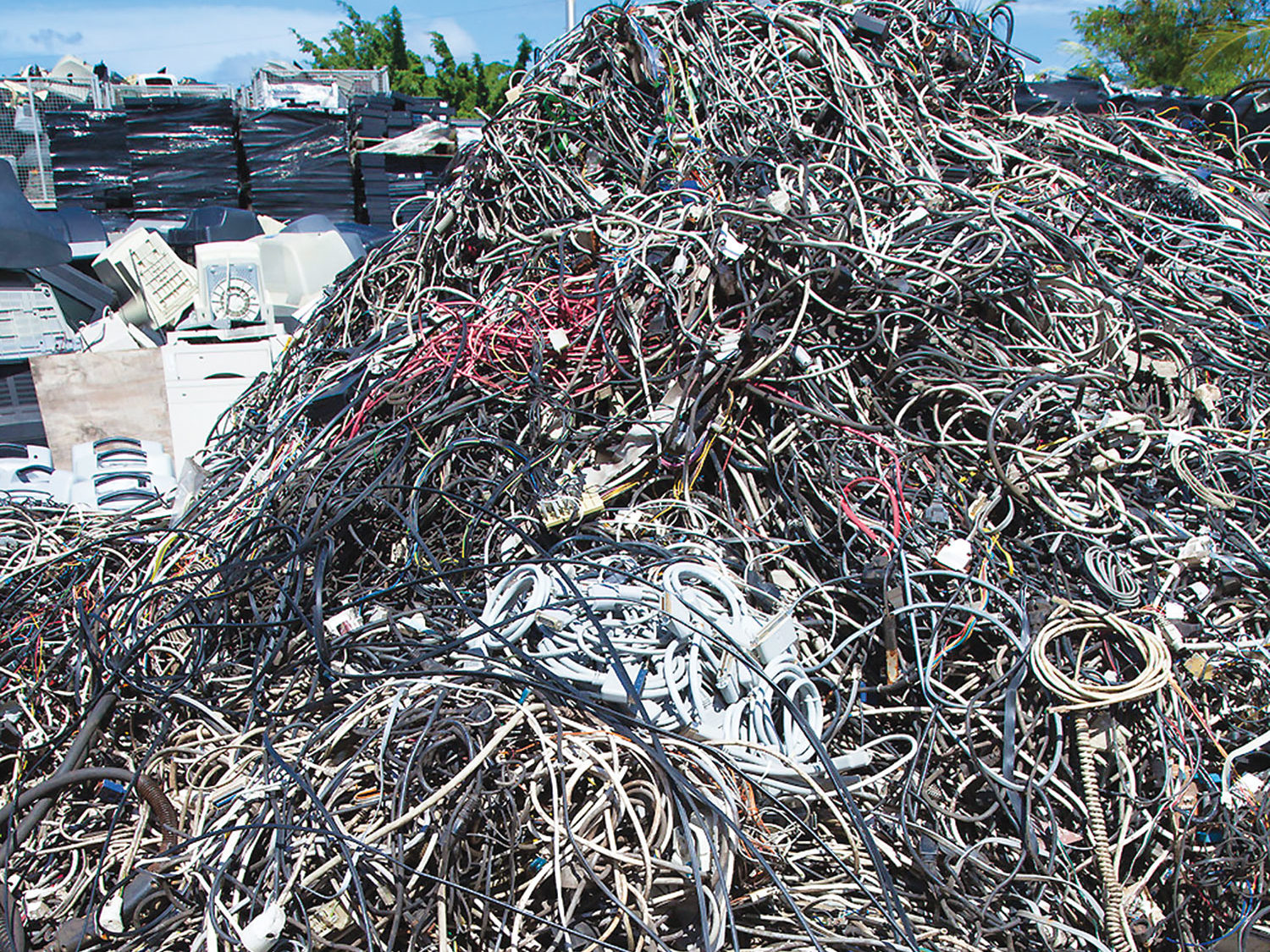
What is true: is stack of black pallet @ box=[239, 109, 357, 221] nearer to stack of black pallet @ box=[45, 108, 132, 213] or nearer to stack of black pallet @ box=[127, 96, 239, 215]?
stack of black pallet @ box=[127, 96, 239, 215]

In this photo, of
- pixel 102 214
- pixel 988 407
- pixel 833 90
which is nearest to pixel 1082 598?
pixel 988 407

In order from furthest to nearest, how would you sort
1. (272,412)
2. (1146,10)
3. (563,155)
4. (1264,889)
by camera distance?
(1146,10) < (563,155) < (272,412) < (1264,889)

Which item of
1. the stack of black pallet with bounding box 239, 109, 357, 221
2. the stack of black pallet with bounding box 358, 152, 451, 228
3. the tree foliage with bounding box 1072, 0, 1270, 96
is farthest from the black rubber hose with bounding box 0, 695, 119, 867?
the tree foliage with bounding box 1072, 0, 1270, 96

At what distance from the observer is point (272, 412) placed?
3.21 m

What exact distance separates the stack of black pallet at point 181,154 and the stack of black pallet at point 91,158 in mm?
102

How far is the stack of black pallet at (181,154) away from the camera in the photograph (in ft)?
27.5

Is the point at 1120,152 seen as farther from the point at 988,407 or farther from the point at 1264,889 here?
the point at 1264,889

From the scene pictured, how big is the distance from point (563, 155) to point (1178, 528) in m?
2.75

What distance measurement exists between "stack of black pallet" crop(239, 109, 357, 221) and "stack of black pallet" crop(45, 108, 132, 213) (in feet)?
3.98

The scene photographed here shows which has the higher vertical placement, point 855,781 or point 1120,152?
point 1120,152

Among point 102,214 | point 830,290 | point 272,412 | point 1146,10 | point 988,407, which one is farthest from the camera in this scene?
point 1146,10

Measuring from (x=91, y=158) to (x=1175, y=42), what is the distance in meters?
16.4

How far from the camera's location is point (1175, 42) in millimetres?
13234

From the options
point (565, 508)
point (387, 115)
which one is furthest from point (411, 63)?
point (565, 508)
